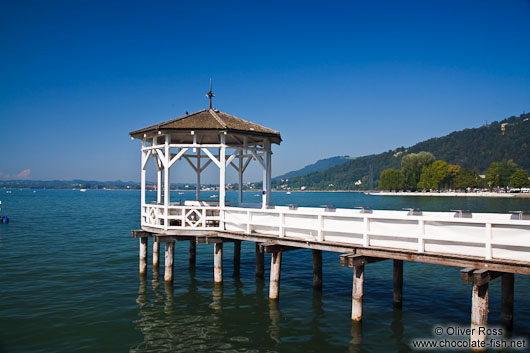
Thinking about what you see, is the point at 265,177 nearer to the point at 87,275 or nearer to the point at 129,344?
the point at 129,344

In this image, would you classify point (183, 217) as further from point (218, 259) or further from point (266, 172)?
point (266, 172)

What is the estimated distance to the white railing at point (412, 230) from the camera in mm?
10047

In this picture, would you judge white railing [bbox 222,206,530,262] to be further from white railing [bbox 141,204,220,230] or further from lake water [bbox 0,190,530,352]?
lake water [bbox 0,190,530,352]

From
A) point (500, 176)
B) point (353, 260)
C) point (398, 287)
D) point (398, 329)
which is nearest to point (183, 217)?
point (353, 260)

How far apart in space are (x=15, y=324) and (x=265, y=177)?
33.5ft

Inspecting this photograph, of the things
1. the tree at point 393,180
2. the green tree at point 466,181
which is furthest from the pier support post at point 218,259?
the tree at point 393,180

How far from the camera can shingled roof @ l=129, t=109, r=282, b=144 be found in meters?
16.5

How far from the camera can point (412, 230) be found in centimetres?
1158

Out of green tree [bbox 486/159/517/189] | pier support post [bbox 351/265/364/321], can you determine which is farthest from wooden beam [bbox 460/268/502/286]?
green tree [bbox 486/159/517/189]

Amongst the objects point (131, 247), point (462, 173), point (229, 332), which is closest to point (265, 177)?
point (229, 332)

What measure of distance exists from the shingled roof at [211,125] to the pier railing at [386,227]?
3104mm

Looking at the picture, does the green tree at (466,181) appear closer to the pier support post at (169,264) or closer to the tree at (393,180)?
the tree at (393,180)

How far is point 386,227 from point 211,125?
778cm

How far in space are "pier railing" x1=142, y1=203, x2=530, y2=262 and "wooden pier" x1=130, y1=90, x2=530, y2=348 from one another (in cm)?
2
